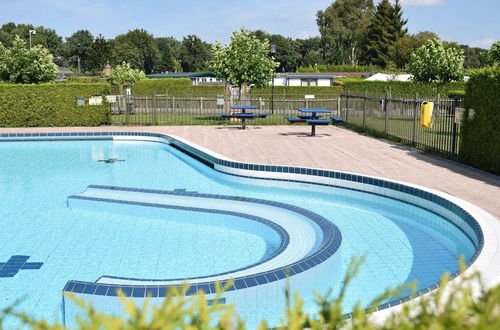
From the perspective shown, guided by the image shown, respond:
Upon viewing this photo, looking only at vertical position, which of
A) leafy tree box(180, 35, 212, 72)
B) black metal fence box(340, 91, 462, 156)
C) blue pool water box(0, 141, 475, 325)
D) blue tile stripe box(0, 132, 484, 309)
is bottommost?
blue pool water box(0, 141, 475, 325)

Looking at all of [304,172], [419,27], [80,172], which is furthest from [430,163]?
[419,27]

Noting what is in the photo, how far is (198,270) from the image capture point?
23.0ft

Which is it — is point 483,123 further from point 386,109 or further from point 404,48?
point 404,48

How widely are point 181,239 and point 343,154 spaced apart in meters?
7.76

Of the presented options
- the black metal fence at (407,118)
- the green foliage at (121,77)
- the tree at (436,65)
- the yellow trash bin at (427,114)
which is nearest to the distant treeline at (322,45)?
the green foliage at (121,77)

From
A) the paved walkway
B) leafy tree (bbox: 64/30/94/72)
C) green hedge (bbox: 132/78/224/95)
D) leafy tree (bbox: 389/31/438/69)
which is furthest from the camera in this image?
leafy tree (bbox: 64/30/94/72)

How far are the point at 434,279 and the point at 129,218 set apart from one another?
19.0 feet

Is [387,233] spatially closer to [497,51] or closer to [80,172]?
[80,172]

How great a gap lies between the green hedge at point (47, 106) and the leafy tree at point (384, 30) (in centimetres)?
6017

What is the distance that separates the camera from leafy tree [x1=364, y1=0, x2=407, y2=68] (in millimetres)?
76250

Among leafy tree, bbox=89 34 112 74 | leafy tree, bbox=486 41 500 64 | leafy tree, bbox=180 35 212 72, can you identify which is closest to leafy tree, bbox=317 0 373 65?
leafy tree, bbox=89 34 112 74

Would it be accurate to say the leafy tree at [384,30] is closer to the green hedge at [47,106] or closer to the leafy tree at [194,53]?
the leafy tree at [194,53]

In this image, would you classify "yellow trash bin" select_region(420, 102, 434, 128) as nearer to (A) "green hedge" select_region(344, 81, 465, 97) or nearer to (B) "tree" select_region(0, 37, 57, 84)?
(B) "tree" select_region(0, 37, 57, 84)

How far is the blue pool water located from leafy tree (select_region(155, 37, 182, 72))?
4281 inches
